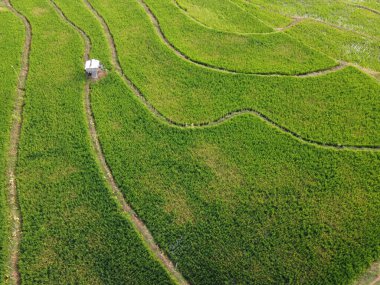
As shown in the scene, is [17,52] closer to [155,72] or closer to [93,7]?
[93,7]

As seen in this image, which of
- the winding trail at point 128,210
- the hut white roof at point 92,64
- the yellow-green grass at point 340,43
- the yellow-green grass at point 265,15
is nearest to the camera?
the winding trail at point 128,210

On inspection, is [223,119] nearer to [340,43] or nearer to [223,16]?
[223,16]

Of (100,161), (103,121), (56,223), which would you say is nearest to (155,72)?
(103,121)

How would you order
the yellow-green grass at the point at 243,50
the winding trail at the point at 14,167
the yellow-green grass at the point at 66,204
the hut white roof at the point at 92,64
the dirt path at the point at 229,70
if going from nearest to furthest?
1. the yellow-green grass at the point at 66,204
2. the winding trail at the point at 14,167
3. the hut white roof at the point at 92,64
4. the dirt path at the point at 229,70
5. the yellow-green grass at the point at 243,50

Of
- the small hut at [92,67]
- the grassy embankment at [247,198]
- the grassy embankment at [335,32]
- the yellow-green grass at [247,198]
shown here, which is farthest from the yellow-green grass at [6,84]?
the grassy embankment at [335,32]

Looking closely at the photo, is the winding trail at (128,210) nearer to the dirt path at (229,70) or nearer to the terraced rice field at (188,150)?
the terraced rice field at (188,150)

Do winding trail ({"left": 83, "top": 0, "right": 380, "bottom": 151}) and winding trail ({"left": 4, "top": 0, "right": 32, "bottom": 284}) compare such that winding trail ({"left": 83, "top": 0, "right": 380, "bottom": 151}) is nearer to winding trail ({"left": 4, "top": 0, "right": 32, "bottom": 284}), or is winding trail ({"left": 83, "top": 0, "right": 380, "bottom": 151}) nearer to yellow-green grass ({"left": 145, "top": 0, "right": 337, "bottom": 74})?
yellow-green grass ({"left": 145, "top": 0, "right": 337, "bottom": 74})
